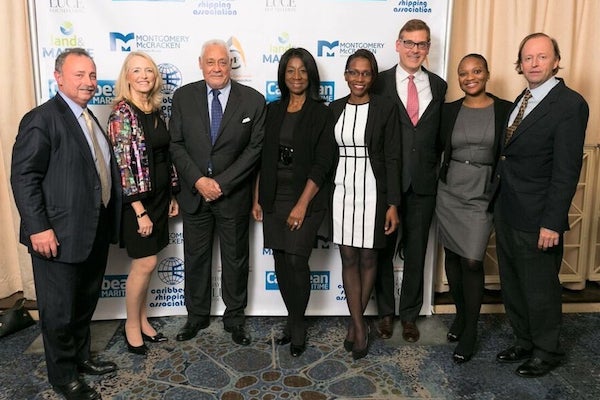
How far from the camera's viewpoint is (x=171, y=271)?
3.33 meters

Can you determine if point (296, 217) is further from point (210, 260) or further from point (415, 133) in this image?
point (415, 133)

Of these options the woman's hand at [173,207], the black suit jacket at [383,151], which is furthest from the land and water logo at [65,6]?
the black suit jacket at [383,151]

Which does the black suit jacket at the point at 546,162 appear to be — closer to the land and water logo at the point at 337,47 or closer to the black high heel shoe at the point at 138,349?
the land and water logo at the point at 337,47

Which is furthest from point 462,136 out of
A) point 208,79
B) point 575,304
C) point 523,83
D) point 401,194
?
point 575,304

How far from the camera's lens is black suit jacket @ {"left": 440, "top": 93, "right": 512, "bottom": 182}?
2.60 meters

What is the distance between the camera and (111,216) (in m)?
2.53

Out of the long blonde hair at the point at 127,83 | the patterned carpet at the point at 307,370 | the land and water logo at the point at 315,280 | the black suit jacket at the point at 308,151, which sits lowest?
the patterned carpet at the point at 307,370

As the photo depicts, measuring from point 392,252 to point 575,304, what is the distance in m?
1.47

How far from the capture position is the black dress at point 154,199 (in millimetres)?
2674

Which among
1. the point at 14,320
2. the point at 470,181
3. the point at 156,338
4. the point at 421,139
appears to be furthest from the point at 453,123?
the point at 14,320

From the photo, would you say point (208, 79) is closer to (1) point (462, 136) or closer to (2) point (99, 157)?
(2) point (99, 157)

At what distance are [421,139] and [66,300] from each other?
6.45 ft

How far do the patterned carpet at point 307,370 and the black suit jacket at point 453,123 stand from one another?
1.03 metres

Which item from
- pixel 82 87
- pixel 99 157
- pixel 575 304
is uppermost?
pixel 82 87
